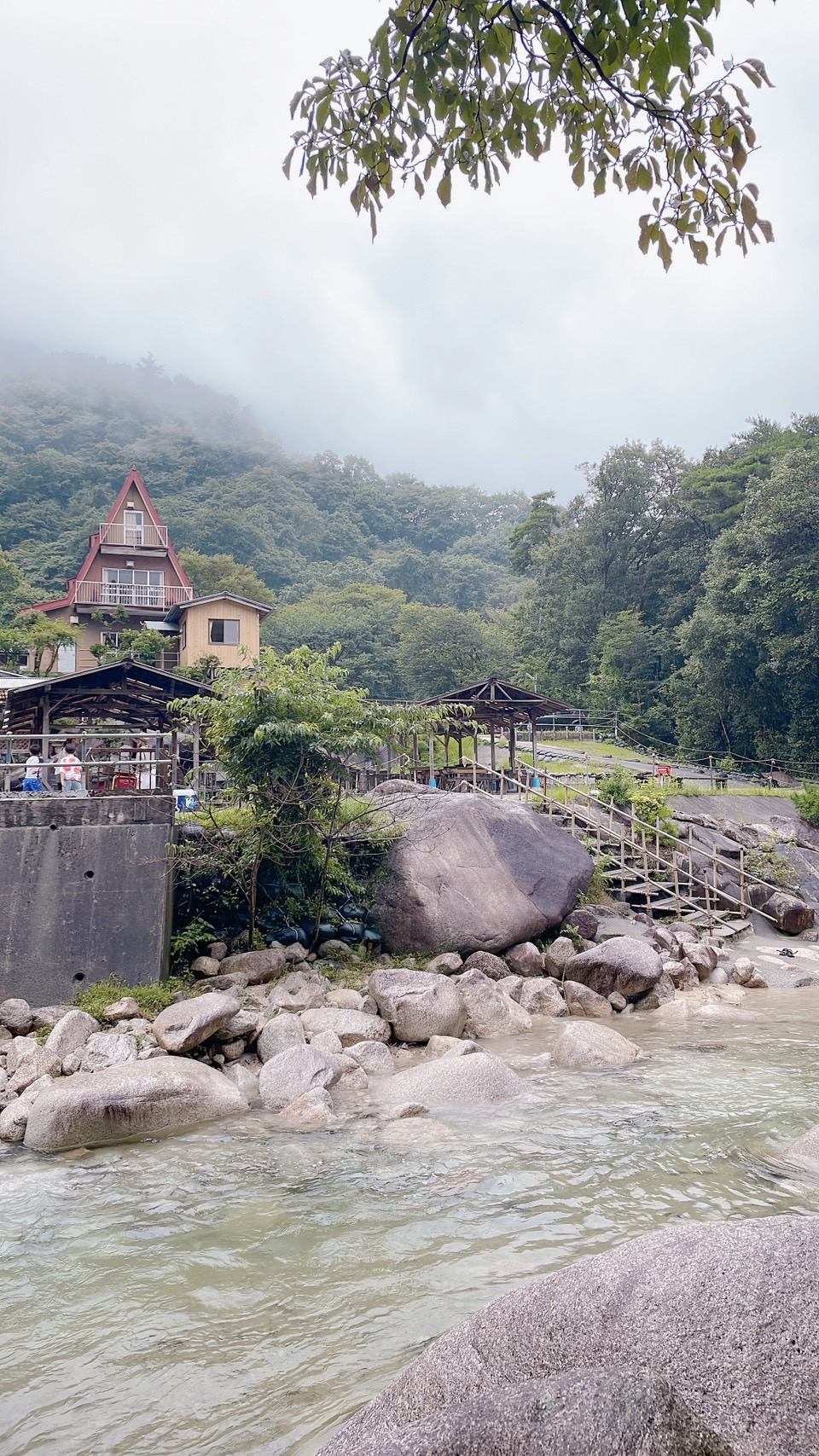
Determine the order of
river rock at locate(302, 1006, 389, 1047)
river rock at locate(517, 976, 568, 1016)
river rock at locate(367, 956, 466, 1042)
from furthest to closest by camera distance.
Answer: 1. river rock at locate(517, 976, 568, 1016)
2. river rock at locate(367, 956, 466, 1042)
3. river rock at locate(302, 1006, 389, 1047)

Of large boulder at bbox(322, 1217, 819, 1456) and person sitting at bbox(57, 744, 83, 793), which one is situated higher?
person sitting at bbox(57, 744, 83, 793)

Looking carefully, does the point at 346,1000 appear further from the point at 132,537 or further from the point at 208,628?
the point at 132,537

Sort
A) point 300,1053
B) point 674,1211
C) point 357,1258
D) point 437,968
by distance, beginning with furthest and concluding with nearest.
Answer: point 437,968, point 300,1053, point 674,1211, point 357,1258

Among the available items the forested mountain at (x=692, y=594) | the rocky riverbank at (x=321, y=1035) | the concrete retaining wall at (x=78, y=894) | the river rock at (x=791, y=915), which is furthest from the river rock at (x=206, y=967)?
the forested mountain at (x=692, y=594)

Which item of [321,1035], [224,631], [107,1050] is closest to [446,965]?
[321,1035]

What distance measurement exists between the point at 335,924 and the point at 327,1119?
6864mm

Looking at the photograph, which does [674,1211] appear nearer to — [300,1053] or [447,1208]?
[447,1208]

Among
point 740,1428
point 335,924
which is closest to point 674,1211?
point 740,1428

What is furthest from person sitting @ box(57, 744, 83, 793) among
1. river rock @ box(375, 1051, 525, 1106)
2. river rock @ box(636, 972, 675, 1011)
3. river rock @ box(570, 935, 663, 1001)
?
river rock @ box(636, 972, 675, 1011)

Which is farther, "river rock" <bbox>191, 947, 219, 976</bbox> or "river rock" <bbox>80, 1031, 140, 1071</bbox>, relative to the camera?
"river rock" <bbox>191, 947, 219, 976</bbox>

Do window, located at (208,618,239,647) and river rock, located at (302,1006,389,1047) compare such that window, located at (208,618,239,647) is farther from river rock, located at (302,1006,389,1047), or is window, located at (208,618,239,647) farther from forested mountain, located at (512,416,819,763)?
river rock, located at (302,1006,389,1047)

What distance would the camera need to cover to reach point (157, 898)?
13.1m

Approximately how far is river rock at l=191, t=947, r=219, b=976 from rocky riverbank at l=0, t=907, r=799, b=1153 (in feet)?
0.10

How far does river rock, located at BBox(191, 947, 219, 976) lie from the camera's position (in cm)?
1348
